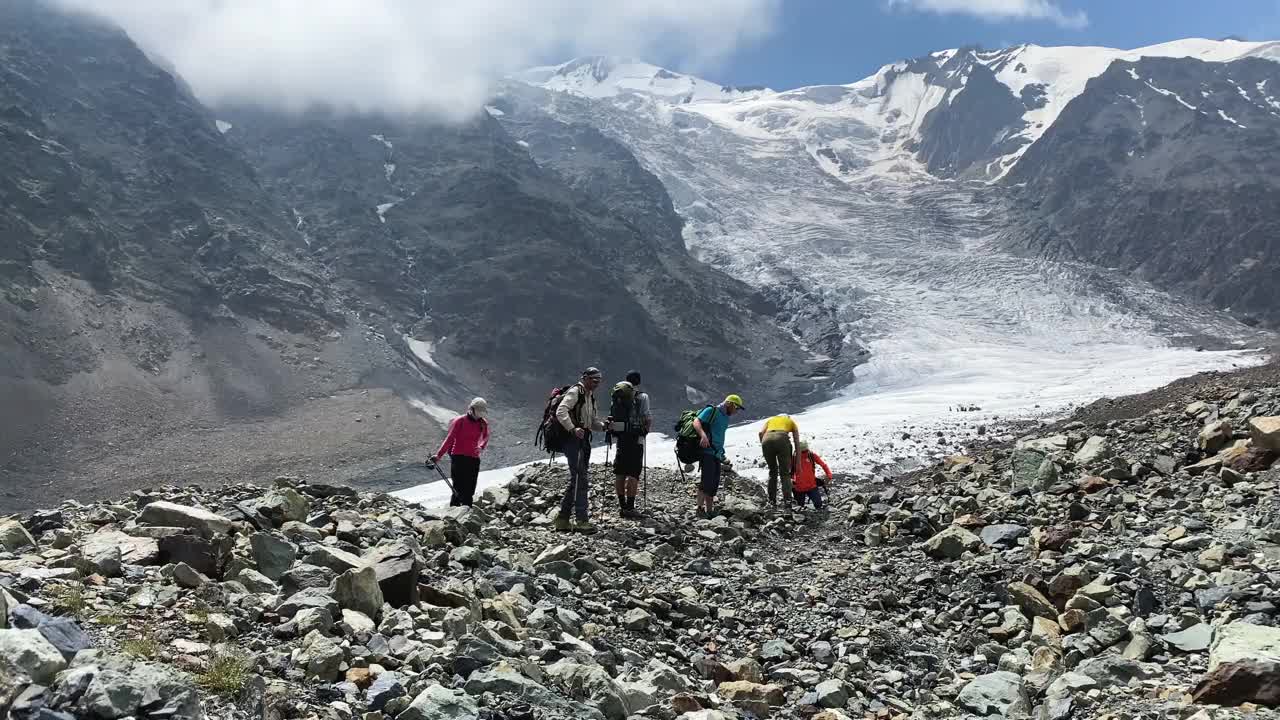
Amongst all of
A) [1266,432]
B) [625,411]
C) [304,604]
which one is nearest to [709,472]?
[625,411]

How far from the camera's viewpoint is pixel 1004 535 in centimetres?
1032

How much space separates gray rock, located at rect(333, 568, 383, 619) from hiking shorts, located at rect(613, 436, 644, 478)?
23.0ft

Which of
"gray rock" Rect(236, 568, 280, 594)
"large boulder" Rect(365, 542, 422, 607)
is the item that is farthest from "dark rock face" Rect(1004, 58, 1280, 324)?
"gray rock" Rect(236, 568, 280, 594)

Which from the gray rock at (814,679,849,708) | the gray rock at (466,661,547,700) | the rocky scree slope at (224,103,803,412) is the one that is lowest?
the gray rock at (814,679,849,708)

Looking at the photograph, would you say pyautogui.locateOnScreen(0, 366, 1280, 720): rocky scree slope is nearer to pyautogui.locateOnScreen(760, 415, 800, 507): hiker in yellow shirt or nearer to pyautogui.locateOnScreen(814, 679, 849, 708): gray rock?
pyautogui.locateOnScreen(814, 679, 849, 708): gray rock

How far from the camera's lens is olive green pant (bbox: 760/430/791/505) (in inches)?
573

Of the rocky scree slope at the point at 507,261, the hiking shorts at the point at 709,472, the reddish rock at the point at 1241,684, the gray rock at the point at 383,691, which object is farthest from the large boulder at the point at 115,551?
the rocky scree slope at the point at 507,261

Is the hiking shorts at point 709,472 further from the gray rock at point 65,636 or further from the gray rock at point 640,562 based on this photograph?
the gray rock at point 65,636

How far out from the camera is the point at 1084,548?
8930 mm

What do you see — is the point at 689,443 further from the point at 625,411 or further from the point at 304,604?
the point at 304,604

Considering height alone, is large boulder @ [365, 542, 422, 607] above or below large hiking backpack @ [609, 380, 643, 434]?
below

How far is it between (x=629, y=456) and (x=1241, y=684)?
8.71 metres

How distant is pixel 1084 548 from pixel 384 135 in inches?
6757

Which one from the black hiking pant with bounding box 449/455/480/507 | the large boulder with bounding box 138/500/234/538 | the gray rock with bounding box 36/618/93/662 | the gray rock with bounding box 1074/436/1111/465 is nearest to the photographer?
the gray rock with bounding box 36/618/93/662
